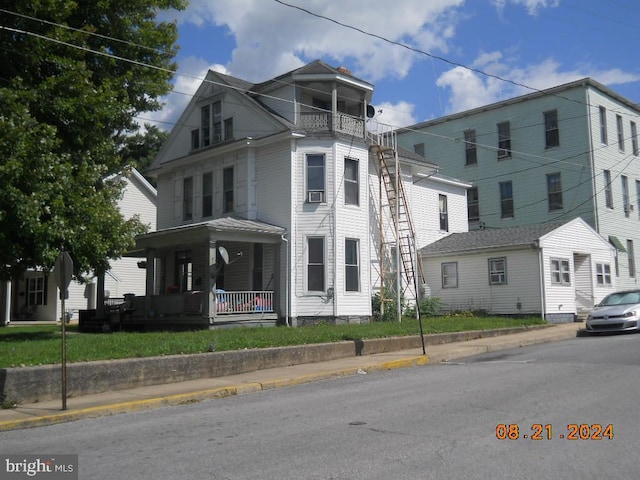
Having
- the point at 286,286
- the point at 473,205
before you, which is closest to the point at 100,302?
the point at 286,286

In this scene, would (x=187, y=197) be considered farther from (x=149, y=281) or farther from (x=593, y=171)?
(x=593, y=171)

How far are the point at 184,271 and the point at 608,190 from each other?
21893mm

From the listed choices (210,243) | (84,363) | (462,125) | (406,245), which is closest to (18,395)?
(84,363)

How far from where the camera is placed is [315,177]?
22.8 meters

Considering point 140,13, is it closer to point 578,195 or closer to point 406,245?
point 406,245

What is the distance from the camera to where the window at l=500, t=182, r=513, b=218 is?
35.1 metres

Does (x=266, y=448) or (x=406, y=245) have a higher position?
(x=406, y=245)

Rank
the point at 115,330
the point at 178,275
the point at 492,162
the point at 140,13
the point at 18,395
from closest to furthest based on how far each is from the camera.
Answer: the point at 18,395 → the point at 140,13 → the point at 115,330 → the point at 178,275 → the point at 492,162

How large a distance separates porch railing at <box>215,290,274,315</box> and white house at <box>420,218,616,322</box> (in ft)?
27.7

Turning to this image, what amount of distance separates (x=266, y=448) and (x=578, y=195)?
1161 inches

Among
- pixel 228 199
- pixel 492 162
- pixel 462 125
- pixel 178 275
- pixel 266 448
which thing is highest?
pixel 462 125

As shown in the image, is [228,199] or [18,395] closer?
[18,395]

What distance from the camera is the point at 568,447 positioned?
635cm

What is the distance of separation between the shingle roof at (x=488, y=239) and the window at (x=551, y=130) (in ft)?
27.1
